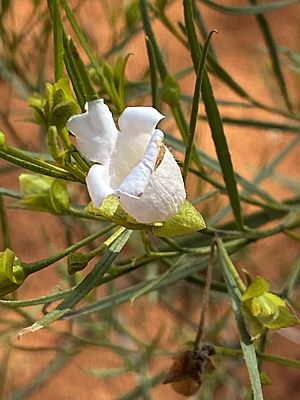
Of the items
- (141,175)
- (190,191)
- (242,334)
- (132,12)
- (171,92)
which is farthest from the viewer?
(190,191)

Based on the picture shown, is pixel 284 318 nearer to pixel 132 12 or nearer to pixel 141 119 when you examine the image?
pixel 141 119

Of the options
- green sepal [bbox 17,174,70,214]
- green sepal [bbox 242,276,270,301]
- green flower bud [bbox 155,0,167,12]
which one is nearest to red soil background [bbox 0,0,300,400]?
green flower bud [bbox 155,0,167,12]

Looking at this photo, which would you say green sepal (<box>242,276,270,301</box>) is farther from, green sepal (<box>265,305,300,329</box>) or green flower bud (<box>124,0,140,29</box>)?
green flower bud (<box>124,0,140,29</box>)

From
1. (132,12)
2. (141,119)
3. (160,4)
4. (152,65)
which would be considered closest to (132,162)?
(141,119)

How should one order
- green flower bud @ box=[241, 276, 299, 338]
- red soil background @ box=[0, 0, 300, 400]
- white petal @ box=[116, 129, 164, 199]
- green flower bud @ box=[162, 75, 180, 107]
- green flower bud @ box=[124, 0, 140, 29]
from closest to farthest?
white petal @ box=[116, 129, 164, 199] → green flower bud @ box=[241, 276, 299, 338] → green flower bud @ box=[162, 75, 180, 107] → green flower bud @ box=[124, 0, 140, 29] → red soil background @ box=[0, 0, 300, 400]

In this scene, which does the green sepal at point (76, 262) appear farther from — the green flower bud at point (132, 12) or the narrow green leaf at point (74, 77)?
the green flower bud at point (132, 12)
